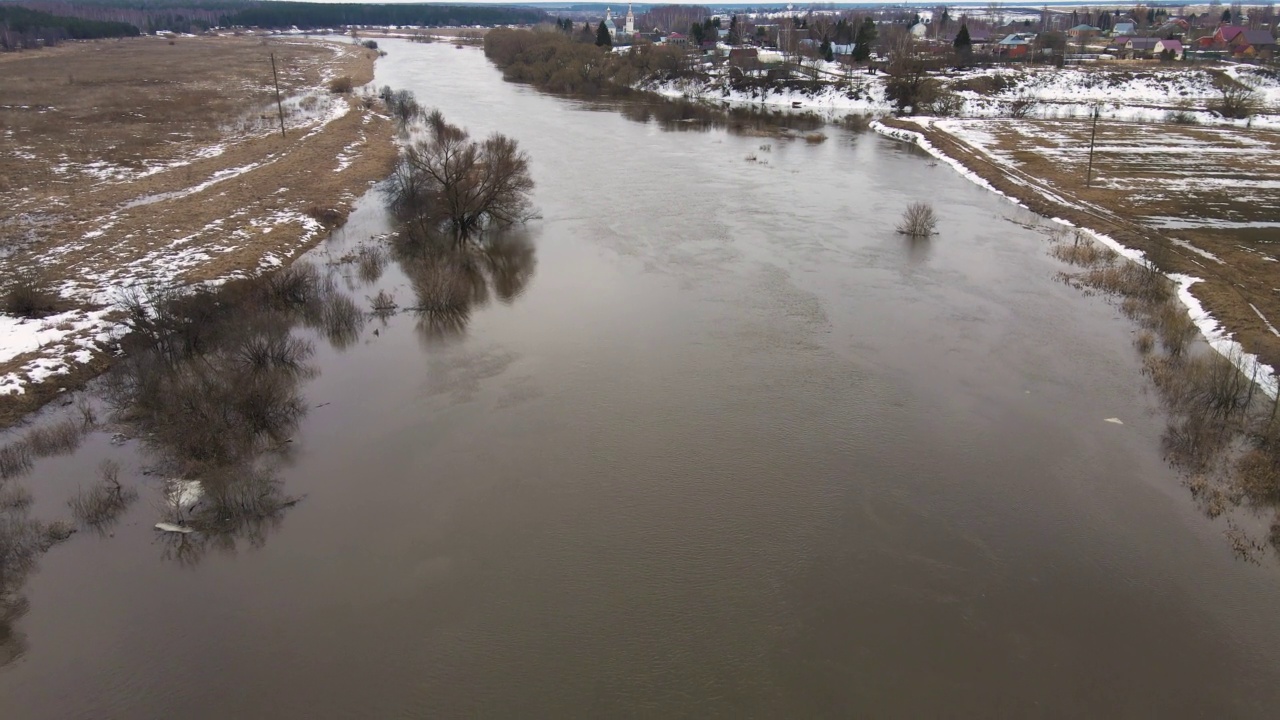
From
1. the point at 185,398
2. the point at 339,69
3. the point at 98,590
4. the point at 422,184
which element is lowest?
the point at 98,590

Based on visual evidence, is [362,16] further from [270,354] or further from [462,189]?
[270,354]

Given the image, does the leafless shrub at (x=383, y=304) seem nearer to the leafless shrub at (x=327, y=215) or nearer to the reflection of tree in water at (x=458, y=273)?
the reflection of tree in water at (x=458, y=273)

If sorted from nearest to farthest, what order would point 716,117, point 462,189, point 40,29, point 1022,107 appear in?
point 462,189 < point 716,117 < point 1022,107 < point 40,29

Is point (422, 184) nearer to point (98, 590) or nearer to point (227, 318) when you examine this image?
point (227, 318)

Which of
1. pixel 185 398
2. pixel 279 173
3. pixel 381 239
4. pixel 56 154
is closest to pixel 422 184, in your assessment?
pixel 381 239

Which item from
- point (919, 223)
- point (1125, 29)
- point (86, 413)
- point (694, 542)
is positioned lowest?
point (694, 542)

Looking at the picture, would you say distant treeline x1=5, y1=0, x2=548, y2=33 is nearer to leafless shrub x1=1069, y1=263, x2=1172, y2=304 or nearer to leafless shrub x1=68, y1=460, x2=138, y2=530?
leafless shrub x1=68, y1=460, x2=138, y2=530

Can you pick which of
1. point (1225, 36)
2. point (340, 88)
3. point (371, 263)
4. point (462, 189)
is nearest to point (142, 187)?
point (371, 263)

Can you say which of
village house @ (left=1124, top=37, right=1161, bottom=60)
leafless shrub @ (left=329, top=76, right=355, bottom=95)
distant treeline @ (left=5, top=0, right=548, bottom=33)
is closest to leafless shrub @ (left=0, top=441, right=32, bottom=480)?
leafless shrub @ (left=329, top=76, right=355, bottom=95)
